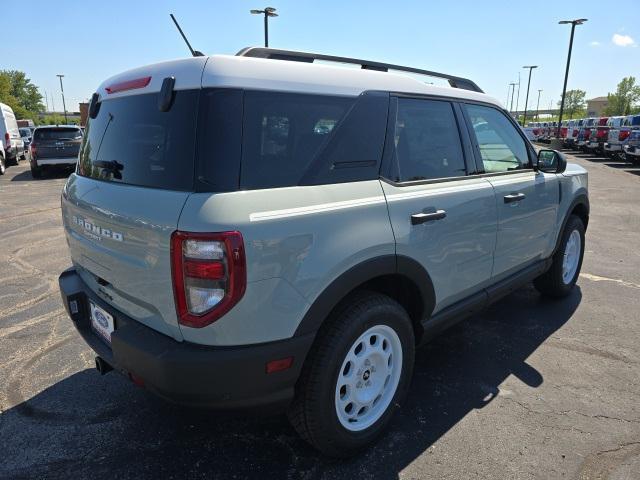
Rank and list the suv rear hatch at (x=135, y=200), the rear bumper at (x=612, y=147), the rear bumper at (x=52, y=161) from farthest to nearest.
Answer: the rear bumper at (x=612, y=147) < the rear bumper at (x=52, y=161) < the suv rear hatch at (x=135, y=200)

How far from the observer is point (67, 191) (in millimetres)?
2756

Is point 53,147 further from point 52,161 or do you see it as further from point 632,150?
point 632,150

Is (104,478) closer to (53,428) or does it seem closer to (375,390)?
(53,428)

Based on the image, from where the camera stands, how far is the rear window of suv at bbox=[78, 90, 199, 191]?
1910mm

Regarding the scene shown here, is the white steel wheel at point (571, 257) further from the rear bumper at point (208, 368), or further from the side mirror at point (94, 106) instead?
the side mirror at point (94, 106)

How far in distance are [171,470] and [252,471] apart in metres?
0.40

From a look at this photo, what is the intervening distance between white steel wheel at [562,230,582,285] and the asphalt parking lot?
13.0 inches

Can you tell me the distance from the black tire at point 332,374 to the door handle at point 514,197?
Result: 132 cm

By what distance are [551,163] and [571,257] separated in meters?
1.30

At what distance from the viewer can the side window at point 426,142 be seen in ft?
8.42

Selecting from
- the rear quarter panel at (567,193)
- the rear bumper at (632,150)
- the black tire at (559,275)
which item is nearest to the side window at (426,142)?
the rear quarter panel at (567,193)

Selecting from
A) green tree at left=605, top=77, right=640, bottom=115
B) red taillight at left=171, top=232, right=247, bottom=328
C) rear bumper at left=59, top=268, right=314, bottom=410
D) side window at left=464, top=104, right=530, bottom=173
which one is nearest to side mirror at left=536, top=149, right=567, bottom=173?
side window at left=464, top=104, right=530, bottom=173

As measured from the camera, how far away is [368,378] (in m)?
2.46

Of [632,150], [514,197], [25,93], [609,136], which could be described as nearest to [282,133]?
[514,197]
